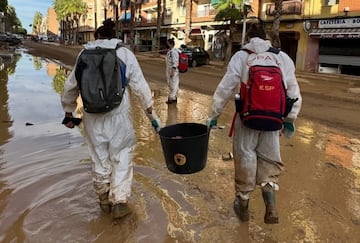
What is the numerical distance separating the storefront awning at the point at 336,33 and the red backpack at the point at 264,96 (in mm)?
21664

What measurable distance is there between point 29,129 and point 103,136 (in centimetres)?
424

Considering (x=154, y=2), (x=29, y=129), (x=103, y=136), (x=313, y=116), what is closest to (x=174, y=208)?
(x=103, y=136)

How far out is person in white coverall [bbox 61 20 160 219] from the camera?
3611 mm

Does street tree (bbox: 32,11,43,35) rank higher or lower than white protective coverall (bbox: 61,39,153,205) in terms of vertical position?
higher

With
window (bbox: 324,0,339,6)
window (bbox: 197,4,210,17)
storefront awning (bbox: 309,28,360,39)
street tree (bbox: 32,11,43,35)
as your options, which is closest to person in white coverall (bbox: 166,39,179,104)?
storefront awning (bbox: 309,28,360,39)

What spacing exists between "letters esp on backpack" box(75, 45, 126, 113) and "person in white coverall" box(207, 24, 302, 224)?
854 mm

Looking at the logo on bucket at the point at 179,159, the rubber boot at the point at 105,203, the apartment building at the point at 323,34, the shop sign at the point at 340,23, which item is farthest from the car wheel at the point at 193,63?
the logo on bucket at the point at 179,159

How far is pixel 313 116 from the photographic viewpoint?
9.77 m

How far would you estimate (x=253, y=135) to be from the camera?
11.7 feet

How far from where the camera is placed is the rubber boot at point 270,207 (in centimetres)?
360

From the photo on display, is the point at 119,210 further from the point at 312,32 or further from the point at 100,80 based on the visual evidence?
the point at 312,32

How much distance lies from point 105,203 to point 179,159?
88 centimetres

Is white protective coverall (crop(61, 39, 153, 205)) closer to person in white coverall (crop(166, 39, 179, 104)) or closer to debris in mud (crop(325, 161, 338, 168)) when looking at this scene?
debris in mud (crop(325, 161, 338, 168))

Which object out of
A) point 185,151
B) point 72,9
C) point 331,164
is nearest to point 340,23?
point 331,164
